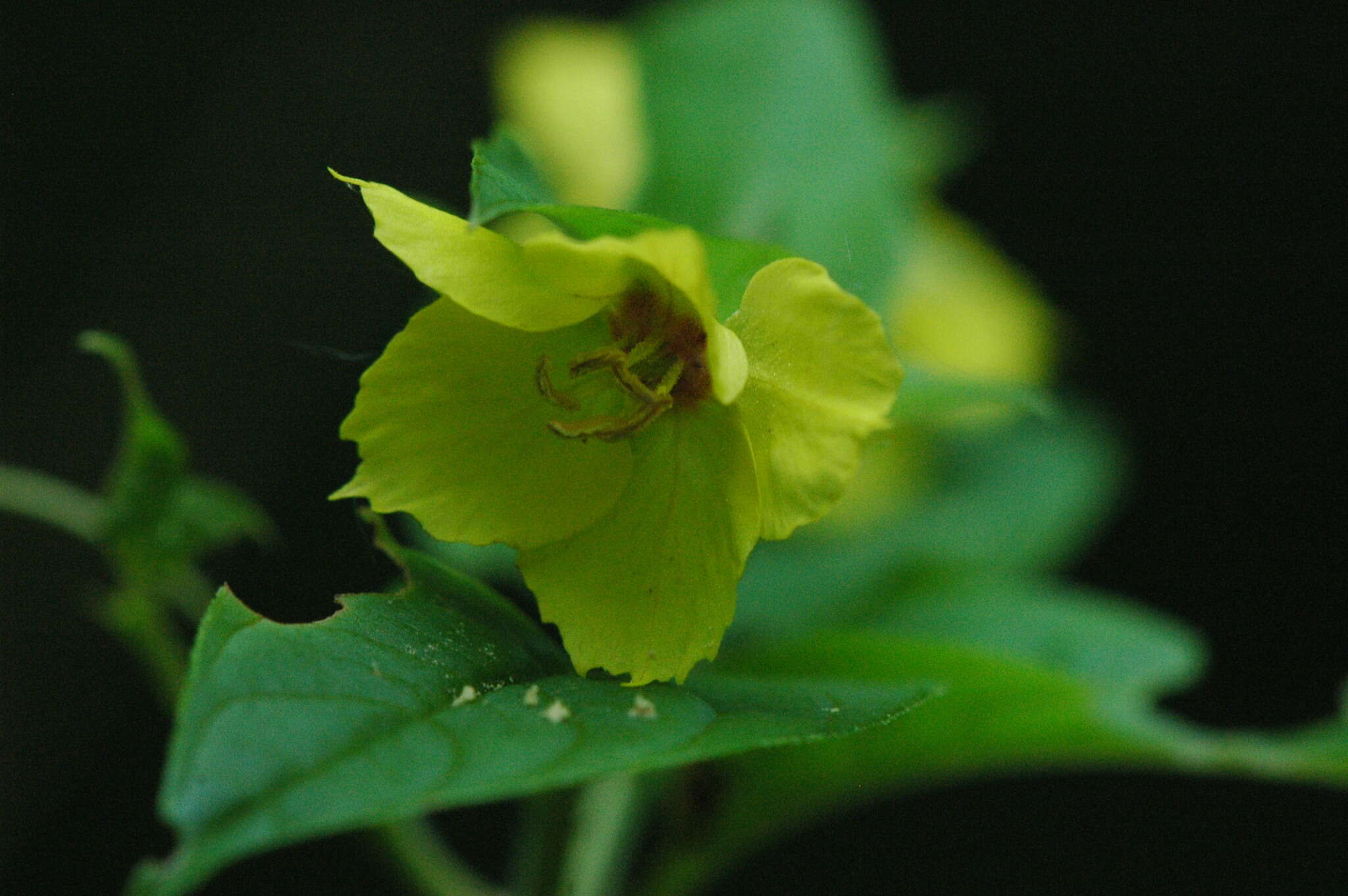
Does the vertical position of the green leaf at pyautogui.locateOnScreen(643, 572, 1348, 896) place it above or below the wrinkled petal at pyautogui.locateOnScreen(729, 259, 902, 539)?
below

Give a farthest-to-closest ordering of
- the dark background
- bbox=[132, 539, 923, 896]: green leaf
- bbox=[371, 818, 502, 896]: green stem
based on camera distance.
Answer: the dark background → bbox=[371, 818, 502, 896]: green stem → bbox=[132, 539, 923, 896]: green leaf

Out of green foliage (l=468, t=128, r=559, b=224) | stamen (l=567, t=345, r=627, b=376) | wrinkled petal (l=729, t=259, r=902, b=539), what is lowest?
stamen (l=567, t=345, r=627, b=376)

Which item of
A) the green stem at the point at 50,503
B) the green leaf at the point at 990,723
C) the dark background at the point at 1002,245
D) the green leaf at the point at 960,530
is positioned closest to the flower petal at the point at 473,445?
the green leaf at the point at 990,723

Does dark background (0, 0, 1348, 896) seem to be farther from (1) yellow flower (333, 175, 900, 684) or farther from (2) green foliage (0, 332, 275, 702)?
(1) yellow flower (333, 175, 900, 684)

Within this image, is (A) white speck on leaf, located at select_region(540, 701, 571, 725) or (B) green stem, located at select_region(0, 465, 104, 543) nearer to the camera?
(A) white speck on leaf, located at select_region(540, 701, 571, 725)

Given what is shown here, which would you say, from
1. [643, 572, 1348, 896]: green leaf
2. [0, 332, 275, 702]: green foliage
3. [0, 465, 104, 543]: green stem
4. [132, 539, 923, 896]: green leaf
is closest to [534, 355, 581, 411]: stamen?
[132, 539, 923, 896]: green leaf

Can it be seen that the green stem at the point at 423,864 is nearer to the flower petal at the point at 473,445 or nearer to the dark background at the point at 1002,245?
the flower petal at the point at 473,445

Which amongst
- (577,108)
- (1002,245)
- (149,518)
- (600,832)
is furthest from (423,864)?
(1002,245)
